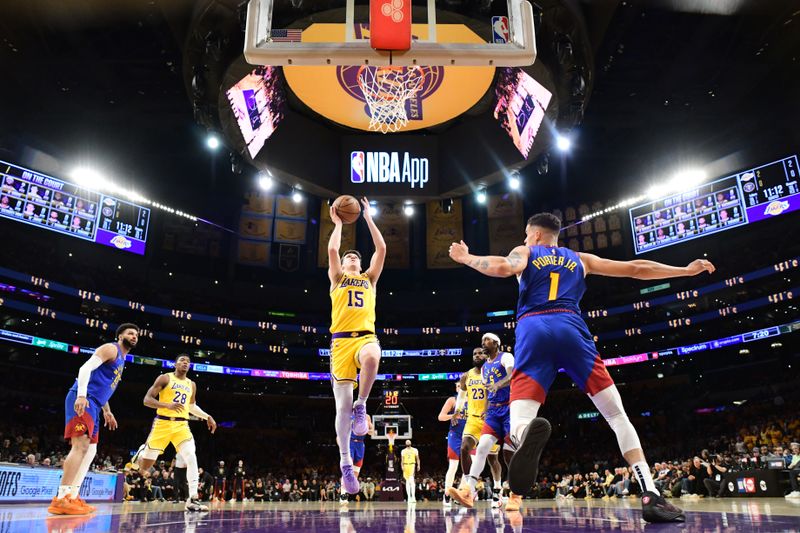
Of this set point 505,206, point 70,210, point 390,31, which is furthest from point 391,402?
point 390,31

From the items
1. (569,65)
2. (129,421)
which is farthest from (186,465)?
(129,421)

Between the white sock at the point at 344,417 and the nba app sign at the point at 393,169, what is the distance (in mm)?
14153

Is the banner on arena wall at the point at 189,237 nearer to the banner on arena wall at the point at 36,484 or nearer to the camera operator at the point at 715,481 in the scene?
the banner on arena wall at the point at 36,484

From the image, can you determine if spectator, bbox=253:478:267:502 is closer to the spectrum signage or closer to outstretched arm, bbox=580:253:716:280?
the spectrum signage

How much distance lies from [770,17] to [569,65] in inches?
228

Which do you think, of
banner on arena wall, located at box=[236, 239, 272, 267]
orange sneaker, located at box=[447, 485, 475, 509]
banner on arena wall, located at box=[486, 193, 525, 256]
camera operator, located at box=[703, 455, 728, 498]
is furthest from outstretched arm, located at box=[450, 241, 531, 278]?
banner on arena wall, located at box=[236, 239, 272, 267]

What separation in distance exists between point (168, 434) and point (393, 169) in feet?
43.4

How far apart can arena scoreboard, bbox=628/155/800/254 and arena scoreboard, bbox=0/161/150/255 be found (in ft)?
85.8

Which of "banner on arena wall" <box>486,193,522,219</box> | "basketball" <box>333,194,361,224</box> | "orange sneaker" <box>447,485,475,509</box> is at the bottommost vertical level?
"orange sneaker" <box>447,485,475,509</box>

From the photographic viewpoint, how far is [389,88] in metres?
16.0

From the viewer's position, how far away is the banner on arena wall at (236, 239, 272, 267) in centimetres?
3338

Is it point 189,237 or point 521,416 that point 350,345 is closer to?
point 521,416

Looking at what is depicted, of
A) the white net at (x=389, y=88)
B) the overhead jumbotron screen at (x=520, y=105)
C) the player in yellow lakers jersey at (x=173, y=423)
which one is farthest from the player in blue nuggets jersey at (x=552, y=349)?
the overhead jumbotron screen at (x=520, y=105)

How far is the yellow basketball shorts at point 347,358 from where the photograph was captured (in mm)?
6477
